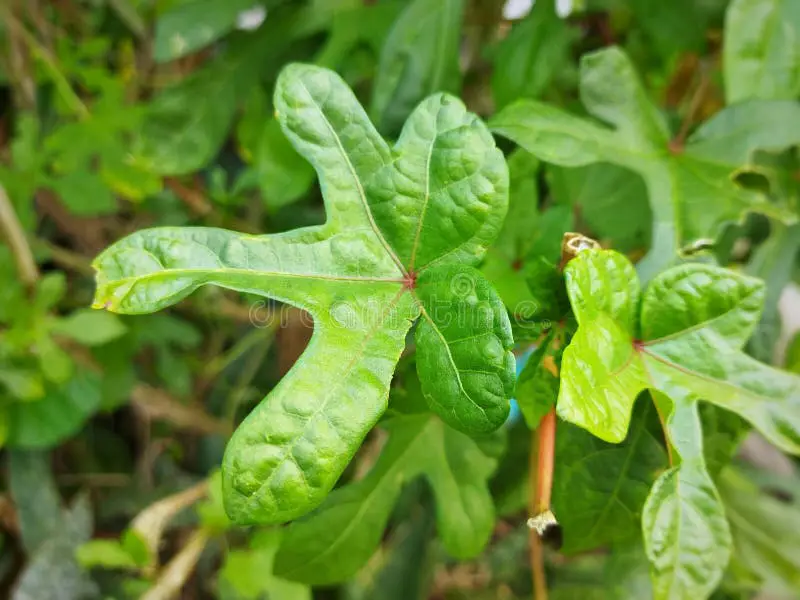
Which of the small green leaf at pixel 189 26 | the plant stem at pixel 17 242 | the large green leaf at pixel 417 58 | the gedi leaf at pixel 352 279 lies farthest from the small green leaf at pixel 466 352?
the plant stem at pixel 17 242

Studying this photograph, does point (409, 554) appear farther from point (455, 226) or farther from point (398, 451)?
point (455, 226)

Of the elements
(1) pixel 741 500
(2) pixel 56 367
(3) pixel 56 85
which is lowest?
(1) pixel 741 500

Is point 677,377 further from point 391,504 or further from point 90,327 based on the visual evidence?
point 90,327

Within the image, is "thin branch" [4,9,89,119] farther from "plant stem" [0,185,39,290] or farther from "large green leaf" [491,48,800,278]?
"large green leaf" [491,48,800,278]

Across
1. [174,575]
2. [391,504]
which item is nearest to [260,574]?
[174,575]

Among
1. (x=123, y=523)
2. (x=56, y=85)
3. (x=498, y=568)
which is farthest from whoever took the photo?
(x=123, y=523)

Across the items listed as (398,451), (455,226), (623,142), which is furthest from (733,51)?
(398,451)

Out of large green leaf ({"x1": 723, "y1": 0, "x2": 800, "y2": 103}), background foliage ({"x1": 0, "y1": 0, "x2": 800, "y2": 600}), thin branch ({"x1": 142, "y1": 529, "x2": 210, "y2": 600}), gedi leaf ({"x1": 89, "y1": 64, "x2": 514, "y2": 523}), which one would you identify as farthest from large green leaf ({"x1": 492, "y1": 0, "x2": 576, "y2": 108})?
thin branch ({"x1": 142, "y1": 529, "x2": 210, "y2": 600})

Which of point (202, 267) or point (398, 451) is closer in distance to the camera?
point (202, 267)
